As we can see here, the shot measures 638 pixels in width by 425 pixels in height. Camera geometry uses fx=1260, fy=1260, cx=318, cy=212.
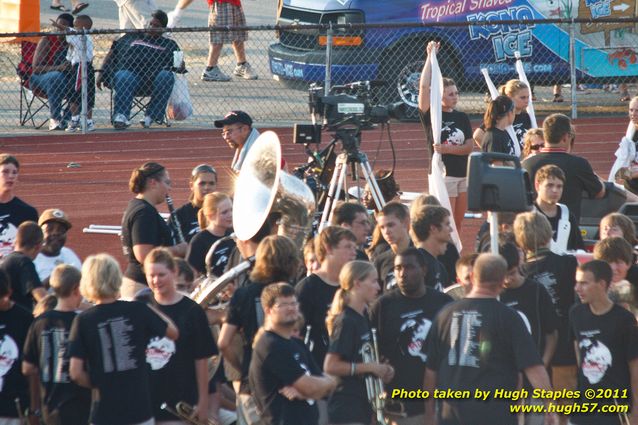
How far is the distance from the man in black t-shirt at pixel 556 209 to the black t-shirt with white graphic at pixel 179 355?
2.56 meters

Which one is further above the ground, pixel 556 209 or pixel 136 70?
pixel 136 70

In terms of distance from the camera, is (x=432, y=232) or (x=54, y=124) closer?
(x=432, y=232)

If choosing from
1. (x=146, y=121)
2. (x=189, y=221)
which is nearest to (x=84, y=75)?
(x=146, y=121)

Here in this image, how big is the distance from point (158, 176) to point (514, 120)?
391 centimetres

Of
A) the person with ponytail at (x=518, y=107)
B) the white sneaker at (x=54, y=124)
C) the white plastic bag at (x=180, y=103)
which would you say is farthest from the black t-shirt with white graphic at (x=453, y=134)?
the white sneaker at (x=54, y=124)

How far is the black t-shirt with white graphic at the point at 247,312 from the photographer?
6348mm

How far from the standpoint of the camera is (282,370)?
5727mm

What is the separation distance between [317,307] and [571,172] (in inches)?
115

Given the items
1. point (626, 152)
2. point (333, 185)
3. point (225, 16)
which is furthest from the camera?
point (225, 16)

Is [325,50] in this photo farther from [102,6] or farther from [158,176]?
[102,6]

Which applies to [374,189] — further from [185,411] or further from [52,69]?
[52,69]

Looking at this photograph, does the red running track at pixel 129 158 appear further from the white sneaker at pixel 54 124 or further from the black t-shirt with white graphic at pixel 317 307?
the black t-shirt with white graphic at pixel 317 307

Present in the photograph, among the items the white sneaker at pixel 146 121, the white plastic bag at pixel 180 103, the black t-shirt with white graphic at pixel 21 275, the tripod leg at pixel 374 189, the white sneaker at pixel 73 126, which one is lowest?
the black t-shirt with white graphic at pixel 21 275

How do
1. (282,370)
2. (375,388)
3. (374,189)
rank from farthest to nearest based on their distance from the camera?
(374,189), (375,388), (282,370)
